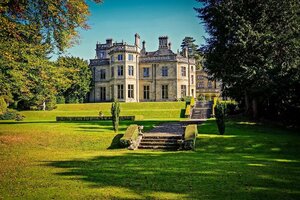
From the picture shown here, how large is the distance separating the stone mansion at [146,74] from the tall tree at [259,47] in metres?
24.9

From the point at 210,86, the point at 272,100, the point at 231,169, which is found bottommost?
the point at 231,169

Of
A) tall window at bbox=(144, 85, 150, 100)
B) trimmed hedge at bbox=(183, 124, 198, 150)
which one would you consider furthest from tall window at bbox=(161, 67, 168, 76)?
trimmed hedge at bbox=(183, 124, 198, 150)

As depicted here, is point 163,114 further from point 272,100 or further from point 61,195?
point 61,195

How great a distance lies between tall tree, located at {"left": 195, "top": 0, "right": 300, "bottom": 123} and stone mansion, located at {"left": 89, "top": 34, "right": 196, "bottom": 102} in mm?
24922

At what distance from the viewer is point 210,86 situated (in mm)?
70938

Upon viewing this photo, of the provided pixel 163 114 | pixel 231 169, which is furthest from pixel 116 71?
pixel 231 169

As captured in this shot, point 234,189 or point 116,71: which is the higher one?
point 116,71

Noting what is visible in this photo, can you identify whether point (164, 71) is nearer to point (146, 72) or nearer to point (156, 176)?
point (146, 72)

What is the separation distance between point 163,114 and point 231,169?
2413 centimetres

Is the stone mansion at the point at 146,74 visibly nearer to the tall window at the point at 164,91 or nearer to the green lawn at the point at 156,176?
the tall window at the point at 164,91

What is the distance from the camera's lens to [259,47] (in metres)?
21.8

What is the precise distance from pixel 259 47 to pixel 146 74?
30.2 metres

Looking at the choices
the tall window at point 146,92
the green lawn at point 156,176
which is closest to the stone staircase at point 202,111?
the tall window at point 146,92

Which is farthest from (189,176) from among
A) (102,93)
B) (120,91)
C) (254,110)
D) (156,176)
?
(102,93)
